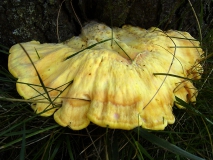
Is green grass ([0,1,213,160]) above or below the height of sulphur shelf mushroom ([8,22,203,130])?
below

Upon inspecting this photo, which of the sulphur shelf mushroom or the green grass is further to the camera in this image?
the green grass

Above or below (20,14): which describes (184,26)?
below

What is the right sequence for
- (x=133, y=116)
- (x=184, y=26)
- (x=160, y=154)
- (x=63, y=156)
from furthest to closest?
(x=184, y=26) < (x=63, y=156) < (x=160, y=154) < (x=133, y=116)

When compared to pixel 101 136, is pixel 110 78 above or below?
above

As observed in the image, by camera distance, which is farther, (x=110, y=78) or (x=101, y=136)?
(x=101, y=136)

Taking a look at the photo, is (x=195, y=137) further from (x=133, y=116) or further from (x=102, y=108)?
(x=102, y=108)

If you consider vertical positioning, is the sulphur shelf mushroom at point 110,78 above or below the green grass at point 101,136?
above

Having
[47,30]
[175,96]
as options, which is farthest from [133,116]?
[47,30]

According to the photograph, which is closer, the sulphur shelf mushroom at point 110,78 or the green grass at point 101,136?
the sulphur shelf mushroom at point 110,78
